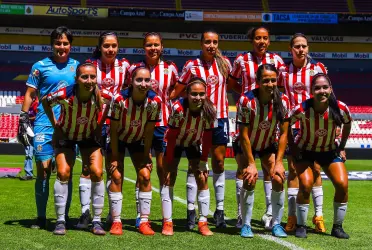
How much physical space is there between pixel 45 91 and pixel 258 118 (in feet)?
6.76

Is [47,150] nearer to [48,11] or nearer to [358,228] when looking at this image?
[358,228]

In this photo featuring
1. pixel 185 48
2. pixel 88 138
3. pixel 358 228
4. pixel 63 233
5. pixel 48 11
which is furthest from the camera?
pixel 185 48

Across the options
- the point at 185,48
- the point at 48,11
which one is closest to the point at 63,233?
the point at 48,11

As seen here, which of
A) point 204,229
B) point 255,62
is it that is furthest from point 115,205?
point 255,62

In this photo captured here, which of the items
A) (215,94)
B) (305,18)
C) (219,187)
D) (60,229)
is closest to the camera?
(60,229)

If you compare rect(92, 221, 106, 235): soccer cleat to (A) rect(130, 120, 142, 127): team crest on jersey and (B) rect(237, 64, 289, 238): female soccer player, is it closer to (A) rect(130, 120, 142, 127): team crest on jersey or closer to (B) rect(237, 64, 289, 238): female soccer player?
(A) rect(130, 120, 142, 127): team crest on jersey

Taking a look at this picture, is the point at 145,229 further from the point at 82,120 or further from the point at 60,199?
the point at 82,120

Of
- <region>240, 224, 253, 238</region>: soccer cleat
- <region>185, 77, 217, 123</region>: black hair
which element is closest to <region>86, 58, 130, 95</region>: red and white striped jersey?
<region>185, 77, 217, 123</region>: black hair

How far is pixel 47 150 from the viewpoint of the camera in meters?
5.73

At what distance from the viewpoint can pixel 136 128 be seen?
566cm

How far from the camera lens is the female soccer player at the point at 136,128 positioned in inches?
216

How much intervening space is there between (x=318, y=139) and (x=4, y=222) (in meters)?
3.11

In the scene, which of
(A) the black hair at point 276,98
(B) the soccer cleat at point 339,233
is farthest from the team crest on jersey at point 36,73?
(B) the soccer cleat at point 339,233

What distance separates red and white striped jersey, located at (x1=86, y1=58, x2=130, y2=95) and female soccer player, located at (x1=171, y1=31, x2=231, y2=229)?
58cm
